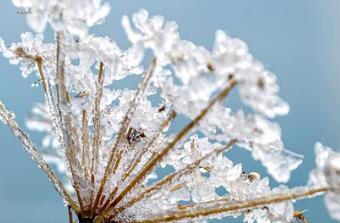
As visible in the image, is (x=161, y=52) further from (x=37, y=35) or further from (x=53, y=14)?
(x=37, y=35)

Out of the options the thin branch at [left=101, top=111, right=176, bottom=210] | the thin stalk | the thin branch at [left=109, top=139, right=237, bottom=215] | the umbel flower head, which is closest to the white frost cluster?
the umbel flower head

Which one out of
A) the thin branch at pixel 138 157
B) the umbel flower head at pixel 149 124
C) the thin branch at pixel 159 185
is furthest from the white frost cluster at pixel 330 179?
the thin branch at pixel 138 157

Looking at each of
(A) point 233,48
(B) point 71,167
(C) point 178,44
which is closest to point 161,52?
(C) point 178,44

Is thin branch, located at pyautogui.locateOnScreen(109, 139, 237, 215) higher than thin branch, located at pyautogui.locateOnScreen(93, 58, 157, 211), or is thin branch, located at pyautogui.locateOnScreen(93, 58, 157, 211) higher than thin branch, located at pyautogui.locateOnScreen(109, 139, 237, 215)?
thin branch, located at pyautogui.locateOnScreen(93, 58, 157, 211)

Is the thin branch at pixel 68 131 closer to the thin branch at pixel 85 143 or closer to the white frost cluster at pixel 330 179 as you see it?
the thin branch at pixel 85 143

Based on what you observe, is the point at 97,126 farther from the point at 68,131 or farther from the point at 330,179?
the point at 330,179

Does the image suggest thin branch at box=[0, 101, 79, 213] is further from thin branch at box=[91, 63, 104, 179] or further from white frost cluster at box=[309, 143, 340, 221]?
white frost cluster at box=[309, 143, 340, 221]
